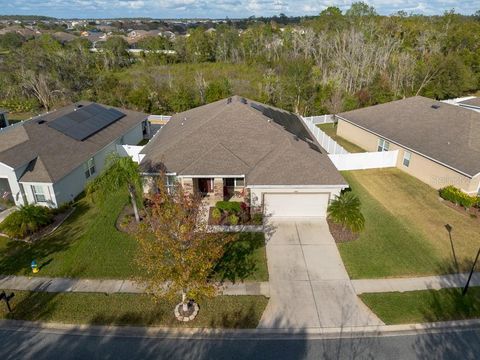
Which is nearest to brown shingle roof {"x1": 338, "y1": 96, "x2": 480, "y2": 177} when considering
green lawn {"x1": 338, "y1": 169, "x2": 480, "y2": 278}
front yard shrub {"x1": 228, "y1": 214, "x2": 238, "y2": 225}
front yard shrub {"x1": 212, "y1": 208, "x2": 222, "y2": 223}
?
green lawn {"x1": 338, "y1": 169, "x2": 480, "y2": 278}

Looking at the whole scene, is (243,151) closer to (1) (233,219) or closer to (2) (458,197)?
(1) (233,219)

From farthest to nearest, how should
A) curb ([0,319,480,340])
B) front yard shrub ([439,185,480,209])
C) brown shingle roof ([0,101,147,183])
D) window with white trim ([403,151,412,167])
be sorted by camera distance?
window with white trim ([403,151,412,167]) < front yard shrub ([439,185,480,209]) < brown shingle roof ([0,101,147,183]) < curb ([0,319,480,340])

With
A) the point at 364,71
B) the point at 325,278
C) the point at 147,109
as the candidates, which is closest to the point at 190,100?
the point at 147,109

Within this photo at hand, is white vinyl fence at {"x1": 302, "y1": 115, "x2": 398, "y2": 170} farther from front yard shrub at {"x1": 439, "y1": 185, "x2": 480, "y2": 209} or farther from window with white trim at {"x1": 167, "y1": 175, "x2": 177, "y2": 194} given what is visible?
window with white trim at {"x1": 167, "y1": 175, "x2": 177, "y2": 194}

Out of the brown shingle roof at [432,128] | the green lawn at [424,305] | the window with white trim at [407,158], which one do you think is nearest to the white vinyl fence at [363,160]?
the window with white trim at [407,158]

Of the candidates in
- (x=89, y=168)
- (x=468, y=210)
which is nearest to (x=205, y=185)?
(x=89, y=168)

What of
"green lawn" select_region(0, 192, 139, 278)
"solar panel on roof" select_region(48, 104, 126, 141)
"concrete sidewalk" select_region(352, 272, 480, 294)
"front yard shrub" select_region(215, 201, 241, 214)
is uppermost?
"solar panel on roof" select_region(48, 104, 126, 141)

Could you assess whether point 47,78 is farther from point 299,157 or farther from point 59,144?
point 299,157
